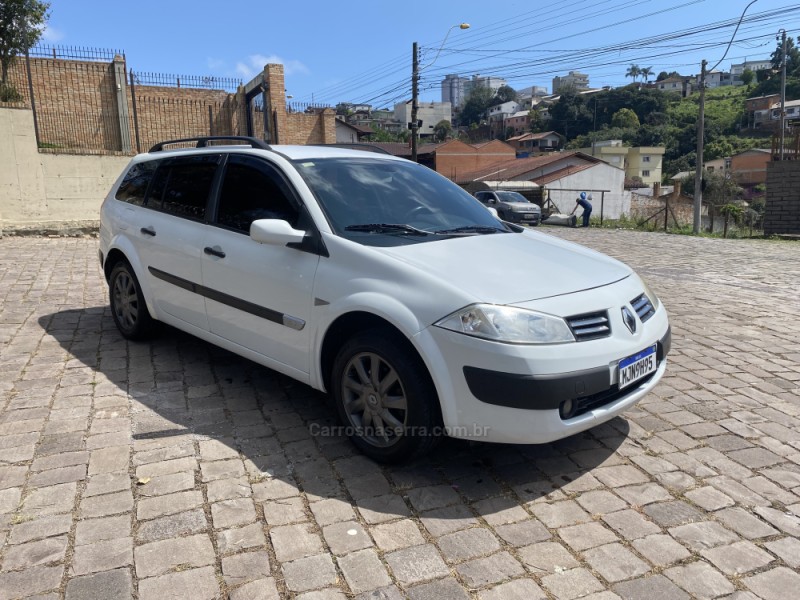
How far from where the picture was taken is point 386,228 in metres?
3.61

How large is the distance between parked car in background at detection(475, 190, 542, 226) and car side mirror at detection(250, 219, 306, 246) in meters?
20.6

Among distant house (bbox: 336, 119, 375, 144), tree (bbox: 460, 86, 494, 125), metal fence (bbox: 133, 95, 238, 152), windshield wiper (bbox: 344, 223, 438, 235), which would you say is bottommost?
windshield wiper (bbox: 344, 223, 438, 235)

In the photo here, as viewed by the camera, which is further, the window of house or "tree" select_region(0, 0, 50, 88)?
"tree" select_region(0, 0, 50, 88)

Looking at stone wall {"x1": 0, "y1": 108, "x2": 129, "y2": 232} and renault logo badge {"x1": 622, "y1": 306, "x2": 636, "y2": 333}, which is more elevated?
stone wall {"x1": 0, "y1": 108, "x2": 129, "y2": 232}

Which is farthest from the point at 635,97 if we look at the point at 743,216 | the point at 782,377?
the point at 782,377

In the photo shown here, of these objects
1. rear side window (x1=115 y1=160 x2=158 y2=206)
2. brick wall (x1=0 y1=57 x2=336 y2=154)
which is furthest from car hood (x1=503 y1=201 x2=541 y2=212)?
rear side window (x1=115 y1=160 x2=158 y2=206)

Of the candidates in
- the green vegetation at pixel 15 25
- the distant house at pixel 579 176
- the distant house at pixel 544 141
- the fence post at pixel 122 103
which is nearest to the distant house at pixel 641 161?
the distant house at pixel 544 141

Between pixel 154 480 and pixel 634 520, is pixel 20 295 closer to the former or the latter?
pixel 154 480

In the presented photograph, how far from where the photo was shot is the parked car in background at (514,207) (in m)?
24.0

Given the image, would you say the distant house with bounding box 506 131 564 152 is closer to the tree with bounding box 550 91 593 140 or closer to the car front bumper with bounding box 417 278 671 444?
the tree with bounding box 550 91 593 140

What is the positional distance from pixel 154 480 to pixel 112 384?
1624 millimetres

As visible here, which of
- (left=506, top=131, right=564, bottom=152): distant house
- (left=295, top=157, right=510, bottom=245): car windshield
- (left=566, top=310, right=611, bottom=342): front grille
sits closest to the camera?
(left=566, top=310, right=611, bottom=342): front grille

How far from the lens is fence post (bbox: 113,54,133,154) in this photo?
63.4 ft

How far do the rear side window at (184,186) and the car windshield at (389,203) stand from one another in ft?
3.01
